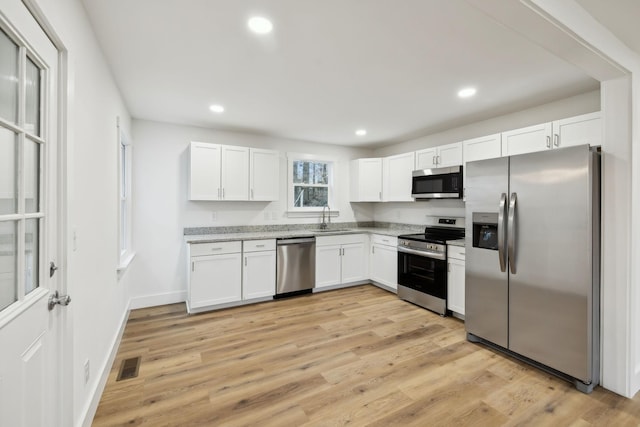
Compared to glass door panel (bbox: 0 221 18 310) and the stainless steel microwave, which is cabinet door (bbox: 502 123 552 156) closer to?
the stainless steel microwave

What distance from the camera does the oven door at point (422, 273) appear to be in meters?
3.57

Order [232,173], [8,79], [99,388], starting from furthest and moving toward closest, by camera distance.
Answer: [232,173]
[99,388]
[8,79]

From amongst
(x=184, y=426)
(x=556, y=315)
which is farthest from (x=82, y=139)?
(x=556, y=315)

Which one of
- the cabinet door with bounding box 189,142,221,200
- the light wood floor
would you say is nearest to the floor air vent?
the light wood floor

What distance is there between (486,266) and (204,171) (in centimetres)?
352

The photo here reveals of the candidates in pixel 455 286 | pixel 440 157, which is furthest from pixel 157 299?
pixel 440 157

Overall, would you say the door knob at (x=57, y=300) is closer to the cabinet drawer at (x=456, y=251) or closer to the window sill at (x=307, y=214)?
the cabinet drawer at (x=456, y=251)

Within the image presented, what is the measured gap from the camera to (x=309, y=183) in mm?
5148

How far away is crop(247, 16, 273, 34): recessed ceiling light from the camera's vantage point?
5.90ft

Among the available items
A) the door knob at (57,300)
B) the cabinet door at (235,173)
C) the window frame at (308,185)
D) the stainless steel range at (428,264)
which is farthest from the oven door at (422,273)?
the door knob at (57,300)

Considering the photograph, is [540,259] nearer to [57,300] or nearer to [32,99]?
[57,300]

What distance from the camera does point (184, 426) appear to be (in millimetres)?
1773

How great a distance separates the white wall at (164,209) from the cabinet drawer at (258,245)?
26.6 inches

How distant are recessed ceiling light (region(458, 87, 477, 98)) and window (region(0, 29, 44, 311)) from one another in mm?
3128
